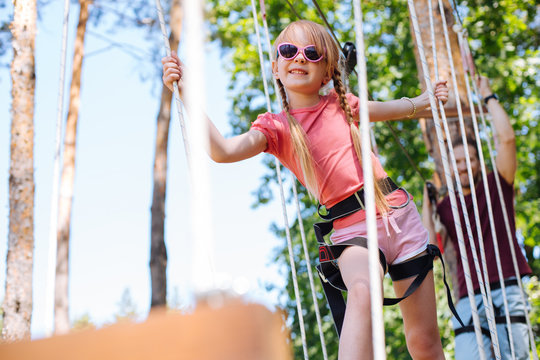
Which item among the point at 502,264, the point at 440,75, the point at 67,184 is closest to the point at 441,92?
the point at 502,264

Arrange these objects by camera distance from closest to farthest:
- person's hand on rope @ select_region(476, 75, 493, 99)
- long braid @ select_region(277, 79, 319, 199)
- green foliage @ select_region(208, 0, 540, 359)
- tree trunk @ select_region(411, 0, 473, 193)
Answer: long braid @ select_region(277, 79, 319, 199), person's hand on rope @ select_region(476, 75, 493, 99), tree trunk @ select_region(411, 0, 473, 193), green foliage @ select_region(208, 0, 540, 359)

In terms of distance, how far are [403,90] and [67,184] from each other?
3647 millimetres

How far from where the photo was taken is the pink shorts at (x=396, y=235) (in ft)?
5.22

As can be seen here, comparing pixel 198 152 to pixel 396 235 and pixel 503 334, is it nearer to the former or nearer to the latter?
pixel 396 235

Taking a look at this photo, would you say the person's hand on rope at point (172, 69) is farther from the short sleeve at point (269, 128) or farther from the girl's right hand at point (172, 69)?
the short sleeve at point (269, 128)

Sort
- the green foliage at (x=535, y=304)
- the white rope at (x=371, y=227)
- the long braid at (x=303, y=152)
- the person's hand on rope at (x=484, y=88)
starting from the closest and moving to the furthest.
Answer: the white rope at (x=371, y=227) → the long braid at (x=303, y=152) → the person's hand on rope at (x=484, y=88) → the green foliage at (x=535, y=304)

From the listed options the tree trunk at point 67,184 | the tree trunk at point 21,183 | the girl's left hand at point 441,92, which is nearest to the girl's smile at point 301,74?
the girl's left hand at point 441,92

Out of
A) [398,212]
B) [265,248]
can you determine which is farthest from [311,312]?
[398,212]

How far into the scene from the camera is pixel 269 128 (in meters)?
1.61

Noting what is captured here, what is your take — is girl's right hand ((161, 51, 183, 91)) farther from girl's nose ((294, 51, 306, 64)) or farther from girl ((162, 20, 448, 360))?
girl's nose ((294, 51, 306, 64))

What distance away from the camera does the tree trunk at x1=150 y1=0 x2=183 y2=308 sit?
5.97m

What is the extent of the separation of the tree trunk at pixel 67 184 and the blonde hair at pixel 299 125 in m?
4.23

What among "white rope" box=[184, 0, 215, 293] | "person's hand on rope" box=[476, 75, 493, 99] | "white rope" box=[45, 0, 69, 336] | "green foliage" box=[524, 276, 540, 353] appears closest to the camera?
"white rope" box=[184, 0, 215, 293]

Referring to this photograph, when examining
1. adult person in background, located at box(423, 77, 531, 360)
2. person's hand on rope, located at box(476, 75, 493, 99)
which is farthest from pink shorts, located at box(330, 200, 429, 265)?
person's hand on rope, located at box(476, 75, 493, 99)
